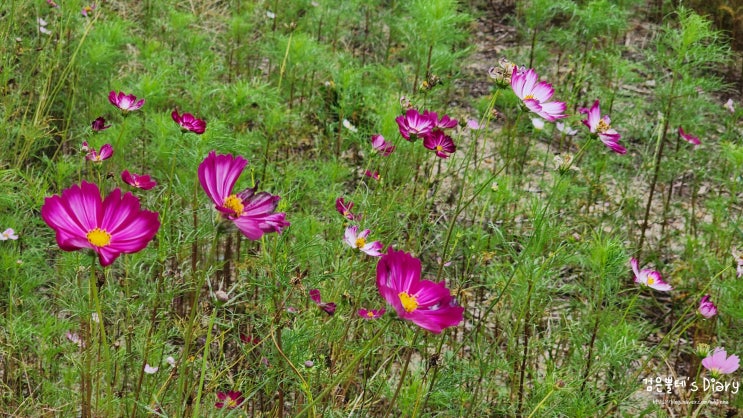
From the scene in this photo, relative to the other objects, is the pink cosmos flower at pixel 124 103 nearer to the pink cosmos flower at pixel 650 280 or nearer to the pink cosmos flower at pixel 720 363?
A: the pink cosmos flower at pixel 650 280

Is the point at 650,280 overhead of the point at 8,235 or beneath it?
overhead

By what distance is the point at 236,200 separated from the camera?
3.17 feet

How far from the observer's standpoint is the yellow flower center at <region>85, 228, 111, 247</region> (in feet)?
3.01

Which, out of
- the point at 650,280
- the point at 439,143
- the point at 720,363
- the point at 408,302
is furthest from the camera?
the point at 650,280

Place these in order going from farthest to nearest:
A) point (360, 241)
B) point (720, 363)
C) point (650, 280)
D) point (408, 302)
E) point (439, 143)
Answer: point (650, 280) → point (439, 143) → point (720, 363) → point (360, 241) → point (408, 302)

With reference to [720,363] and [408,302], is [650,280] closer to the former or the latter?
[720,363]

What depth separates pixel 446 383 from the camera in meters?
1.74

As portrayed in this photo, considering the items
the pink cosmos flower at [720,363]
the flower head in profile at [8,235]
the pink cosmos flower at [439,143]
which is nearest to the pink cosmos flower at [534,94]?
the pink cosmos flower at [439,143]

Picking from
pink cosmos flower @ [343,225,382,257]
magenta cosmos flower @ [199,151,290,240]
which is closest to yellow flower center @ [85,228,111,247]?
magenta cosmos flower @ [199,151,290,240]

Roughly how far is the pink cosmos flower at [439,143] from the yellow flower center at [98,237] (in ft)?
3.55

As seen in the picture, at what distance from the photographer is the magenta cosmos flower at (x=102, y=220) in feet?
2.98

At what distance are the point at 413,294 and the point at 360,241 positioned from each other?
0.67 meters

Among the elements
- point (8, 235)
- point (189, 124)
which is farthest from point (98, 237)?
point (8, 235)

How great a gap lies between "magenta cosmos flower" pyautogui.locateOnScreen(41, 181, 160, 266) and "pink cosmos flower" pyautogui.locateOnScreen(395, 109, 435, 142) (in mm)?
993
